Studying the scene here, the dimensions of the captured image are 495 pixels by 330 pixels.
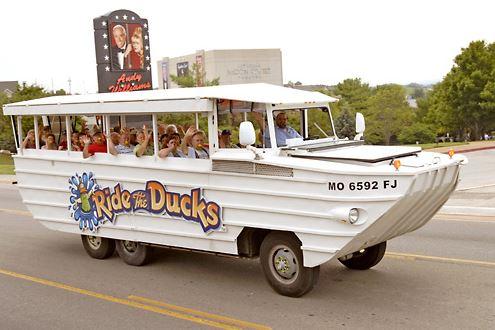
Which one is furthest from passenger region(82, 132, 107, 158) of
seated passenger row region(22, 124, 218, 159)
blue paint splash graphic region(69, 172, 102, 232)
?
blue paint splash graphic region(69, 172, 102, 232)

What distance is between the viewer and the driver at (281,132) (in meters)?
7.91

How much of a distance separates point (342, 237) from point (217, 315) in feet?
5.35

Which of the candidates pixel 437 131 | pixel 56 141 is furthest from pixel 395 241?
pixel 437 131

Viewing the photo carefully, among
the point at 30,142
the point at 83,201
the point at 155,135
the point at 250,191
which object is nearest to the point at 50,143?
the point at 30,142

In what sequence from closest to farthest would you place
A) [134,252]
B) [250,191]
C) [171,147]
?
[250,191] → [171,147] → [134,252]

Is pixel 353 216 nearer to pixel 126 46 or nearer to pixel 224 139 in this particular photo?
pixel 224 139

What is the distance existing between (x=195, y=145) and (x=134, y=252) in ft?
7.00

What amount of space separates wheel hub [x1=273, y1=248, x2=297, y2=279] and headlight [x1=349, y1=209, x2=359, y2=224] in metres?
1.02

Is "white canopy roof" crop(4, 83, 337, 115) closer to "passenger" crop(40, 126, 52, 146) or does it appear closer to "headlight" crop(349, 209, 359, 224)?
"passenger" crop(40, 126, 52, 146)

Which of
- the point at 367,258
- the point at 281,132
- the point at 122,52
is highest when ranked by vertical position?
the point at 122,52

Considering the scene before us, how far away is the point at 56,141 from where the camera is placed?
10.5 meters

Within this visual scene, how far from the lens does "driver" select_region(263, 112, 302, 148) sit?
7.91 meters

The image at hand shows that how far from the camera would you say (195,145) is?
8.38 metres

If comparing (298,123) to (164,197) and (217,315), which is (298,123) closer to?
(164,197)
